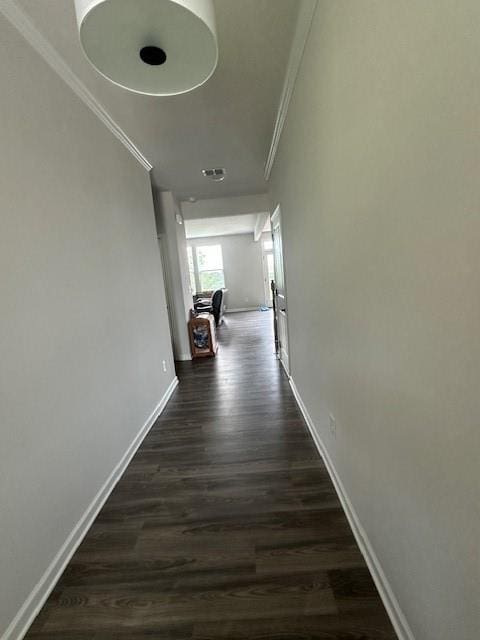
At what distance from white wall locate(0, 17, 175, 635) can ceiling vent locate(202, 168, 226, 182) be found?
150cm

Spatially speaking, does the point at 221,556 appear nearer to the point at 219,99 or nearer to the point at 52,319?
the point at 52,319

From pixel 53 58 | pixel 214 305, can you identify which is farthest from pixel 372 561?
pixel 214 305

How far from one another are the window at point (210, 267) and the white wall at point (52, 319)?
291 inches

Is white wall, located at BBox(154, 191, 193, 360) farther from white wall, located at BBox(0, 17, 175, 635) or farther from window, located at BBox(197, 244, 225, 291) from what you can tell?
window, located at BBox(197, 244, 225, 291)

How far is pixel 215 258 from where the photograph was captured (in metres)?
9.65

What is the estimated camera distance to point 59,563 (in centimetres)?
131

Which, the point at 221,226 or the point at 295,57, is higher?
the point at 221,226

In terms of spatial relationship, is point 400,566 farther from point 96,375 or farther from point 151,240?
point 151,240

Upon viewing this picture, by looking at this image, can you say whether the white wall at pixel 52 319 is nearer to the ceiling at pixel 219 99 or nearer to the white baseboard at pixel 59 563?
Answer: the white baseboard at pixel 59 563

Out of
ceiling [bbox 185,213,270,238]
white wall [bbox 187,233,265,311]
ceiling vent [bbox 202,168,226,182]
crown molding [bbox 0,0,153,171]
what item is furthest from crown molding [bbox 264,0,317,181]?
white wall [bbox 187,233,265,311]

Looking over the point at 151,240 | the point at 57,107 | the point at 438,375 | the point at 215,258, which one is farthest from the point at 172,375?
the point at 215,258

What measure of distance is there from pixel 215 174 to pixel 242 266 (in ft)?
19.6

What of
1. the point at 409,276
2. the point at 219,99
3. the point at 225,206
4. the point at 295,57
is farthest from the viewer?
the point at 225,206

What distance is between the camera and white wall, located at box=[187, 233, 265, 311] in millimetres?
9500
